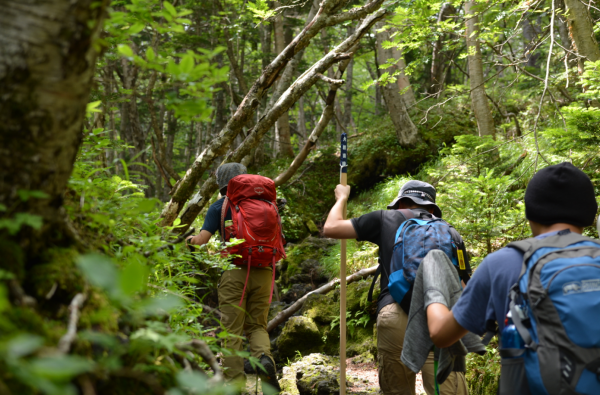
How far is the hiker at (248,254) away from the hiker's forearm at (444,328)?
253cm

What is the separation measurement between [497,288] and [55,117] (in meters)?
1.89

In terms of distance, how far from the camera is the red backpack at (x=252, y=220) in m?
4.37

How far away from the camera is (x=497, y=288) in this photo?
1865 millimetres

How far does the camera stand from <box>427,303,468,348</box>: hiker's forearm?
6.64ft

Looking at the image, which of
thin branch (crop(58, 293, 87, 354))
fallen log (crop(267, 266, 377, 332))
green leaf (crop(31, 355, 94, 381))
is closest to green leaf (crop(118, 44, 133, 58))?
thin branch (crop(58, 293, 87, 354))

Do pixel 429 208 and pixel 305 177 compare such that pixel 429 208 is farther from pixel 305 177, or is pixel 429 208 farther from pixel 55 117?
pixel 305 177

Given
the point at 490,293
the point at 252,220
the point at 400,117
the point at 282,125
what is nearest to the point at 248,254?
the point at 252,220

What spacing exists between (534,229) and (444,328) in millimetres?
681

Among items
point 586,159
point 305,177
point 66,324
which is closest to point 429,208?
point 586,159

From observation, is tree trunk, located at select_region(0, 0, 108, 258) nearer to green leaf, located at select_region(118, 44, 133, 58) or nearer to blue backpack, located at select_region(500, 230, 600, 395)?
green leaf, located at select_region(118, 44, 133, 58)

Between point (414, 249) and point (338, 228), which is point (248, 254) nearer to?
point (338, 228)

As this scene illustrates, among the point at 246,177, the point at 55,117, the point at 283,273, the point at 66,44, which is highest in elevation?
the point at 66,44

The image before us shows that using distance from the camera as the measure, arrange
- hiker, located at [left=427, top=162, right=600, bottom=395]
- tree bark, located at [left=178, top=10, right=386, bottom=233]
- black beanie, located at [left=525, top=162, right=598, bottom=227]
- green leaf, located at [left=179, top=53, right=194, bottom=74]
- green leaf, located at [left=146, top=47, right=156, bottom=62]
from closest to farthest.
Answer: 1. green leaf, located at [left=179, top=53, right=194, bottom=74]
2. green leaf, located at [left=146, top=47, right=156, bottom=62]
3. hiker, located at [left=427, top=162, right=600, bottom=395]
4. black beanie, located at [left=525, top=162, right=598, bottom=227]
5. tree bark, located at [left=178, top=10, right=386, bottom=233]

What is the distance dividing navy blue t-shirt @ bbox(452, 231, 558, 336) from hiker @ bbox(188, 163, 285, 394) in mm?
2735
